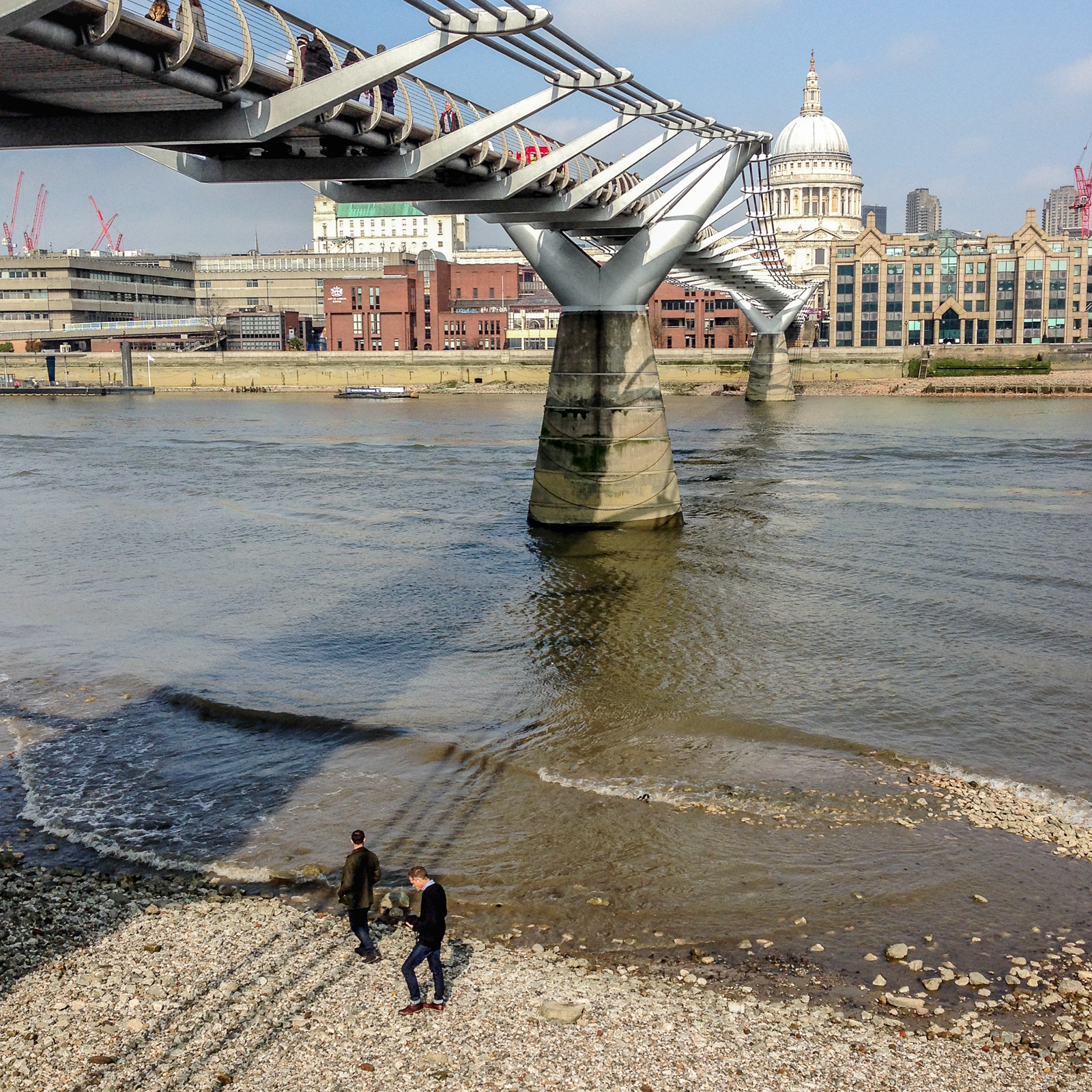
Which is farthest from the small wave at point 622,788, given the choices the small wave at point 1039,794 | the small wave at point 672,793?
the small wave at point 1039,794

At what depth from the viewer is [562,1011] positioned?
7969mm

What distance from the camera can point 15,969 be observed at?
8.57m

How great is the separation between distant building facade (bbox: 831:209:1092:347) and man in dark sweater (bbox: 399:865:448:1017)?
11733 cm

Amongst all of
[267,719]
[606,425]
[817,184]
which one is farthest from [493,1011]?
[817,184]

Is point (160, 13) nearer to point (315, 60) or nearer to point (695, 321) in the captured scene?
point (315, 60)

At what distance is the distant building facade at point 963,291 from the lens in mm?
119250

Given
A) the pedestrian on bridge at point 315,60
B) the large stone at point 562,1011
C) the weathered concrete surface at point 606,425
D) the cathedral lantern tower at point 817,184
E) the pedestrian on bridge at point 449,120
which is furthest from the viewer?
the cathedral lantern tower at point 817,184

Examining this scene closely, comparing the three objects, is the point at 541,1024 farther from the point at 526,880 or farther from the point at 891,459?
the point at 891,459

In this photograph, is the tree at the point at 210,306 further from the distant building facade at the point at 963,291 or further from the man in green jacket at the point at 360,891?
the man in green jacket at the point at 360,891

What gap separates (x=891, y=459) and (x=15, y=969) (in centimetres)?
4066

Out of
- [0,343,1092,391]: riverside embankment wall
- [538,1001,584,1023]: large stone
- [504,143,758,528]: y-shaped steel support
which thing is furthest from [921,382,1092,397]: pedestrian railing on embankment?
[538,1001,584,1023]: large stone

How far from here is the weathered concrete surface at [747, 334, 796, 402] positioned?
3366 inches

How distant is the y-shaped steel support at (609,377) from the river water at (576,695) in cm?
Result: 91

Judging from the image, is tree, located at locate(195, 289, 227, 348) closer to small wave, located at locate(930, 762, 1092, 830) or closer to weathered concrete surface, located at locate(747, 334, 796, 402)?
weathered concrete surface, located at locate(747, 334, 796, 402)
